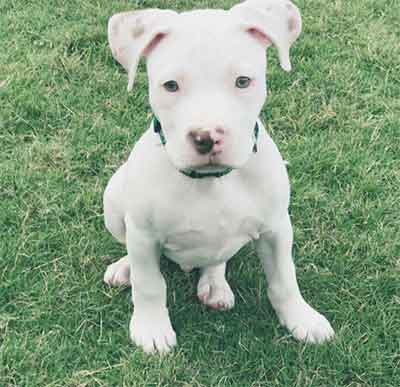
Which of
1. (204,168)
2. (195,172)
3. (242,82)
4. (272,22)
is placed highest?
(272,22)

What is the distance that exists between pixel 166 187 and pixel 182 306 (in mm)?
856

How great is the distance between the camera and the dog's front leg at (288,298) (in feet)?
11.1

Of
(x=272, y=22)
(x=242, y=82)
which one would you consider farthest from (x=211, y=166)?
(x=272, y=22)

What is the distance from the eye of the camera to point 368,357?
3.35 metres

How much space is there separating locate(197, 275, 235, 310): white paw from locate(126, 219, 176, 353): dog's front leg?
0.77 feet

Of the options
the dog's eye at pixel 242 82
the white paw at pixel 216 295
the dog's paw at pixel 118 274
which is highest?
the dog's eye at pixel 242 82

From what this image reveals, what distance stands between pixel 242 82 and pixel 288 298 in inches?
47.9

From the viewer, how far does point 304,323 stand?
11.4ft

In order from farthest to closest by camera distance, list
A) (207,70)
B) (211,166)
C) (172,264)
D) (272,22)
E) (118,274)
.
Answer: (172,264) → (118,274) → (272,22) → (211,166) → (207,70)

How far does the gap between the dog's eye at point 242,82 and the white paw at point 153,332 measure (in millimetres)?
1235

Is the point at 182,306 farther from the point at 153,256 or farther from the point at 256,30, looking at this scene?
the point at 256,30

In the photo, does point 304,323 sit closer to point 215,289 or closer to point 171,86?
point 215,289

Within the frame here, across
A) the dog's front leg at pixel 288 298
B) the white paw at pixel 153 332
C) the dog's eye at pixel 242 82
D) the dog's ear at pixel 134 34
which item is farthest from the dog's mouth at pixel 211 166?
the white paw at pixel 153 332

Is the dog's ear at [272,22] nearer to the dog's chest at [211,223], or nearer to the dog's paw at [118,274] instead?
the dog's chest at [211,223]
